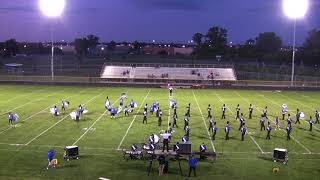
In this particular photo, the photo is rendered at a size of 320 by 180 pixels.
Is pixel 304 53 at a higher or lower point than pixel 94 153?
higher

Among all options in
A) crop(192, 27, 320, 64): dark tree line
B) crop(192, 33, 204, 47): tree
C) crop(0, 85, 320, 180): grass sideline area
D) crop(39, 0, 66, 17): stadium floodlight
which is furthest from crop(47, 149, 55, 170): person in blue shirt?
crop(192, 33, 204, 47): tree

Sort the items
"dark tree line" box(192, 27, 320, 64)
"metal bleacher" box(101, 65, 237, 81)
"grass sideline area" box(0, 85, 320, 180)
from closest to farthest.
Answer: "grass sideline area" box(0, 85, 320, 180)
"metal bleacher" box(101, 65, 237, 81)
"dark tree line" box(192, 27, 320, 64)

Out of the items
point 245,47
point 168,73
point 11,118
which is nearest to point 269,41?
point 245,47

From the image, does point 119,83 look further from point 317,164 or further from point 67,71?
point 317,164

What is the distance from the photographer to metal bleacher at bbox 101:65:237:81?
194ft

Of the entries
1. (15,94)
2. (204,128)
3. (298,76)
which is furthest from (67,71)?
(204,128)

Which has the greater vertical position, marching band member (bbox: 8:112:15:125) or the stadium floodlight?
the stadium floodlight

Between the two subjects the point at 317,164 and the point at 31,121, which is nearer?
the point at 317,164

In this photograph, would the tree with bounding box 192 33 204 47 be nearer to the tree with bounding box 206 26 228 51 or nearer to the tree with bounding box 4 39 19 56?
the tree with bounding box 206 26 228 51

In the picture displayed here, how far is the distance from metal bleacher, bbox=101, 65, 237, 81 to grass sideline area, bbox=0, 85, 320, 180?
18241mm

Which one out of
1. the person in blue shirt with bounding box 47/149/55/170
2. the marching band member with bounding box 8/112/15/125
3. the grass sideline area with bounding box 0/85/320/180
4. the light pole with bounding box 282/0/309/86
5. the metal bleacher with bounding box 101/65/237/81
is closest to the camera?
the grass sideline area with bounding box 0/85/320/180

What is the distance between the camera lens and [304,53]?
83.2 meters

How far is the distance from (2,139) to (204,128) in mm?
10832

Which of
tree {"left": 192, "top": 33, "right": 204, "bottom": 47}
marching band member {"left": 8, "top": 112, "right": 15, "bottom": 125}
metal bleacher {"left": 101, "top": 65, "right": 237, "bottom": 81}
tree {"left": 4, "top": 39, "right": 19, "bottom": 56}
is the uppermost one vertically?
tree {"left": 192, "top": 33, "right": 204, "bottom": 47}
